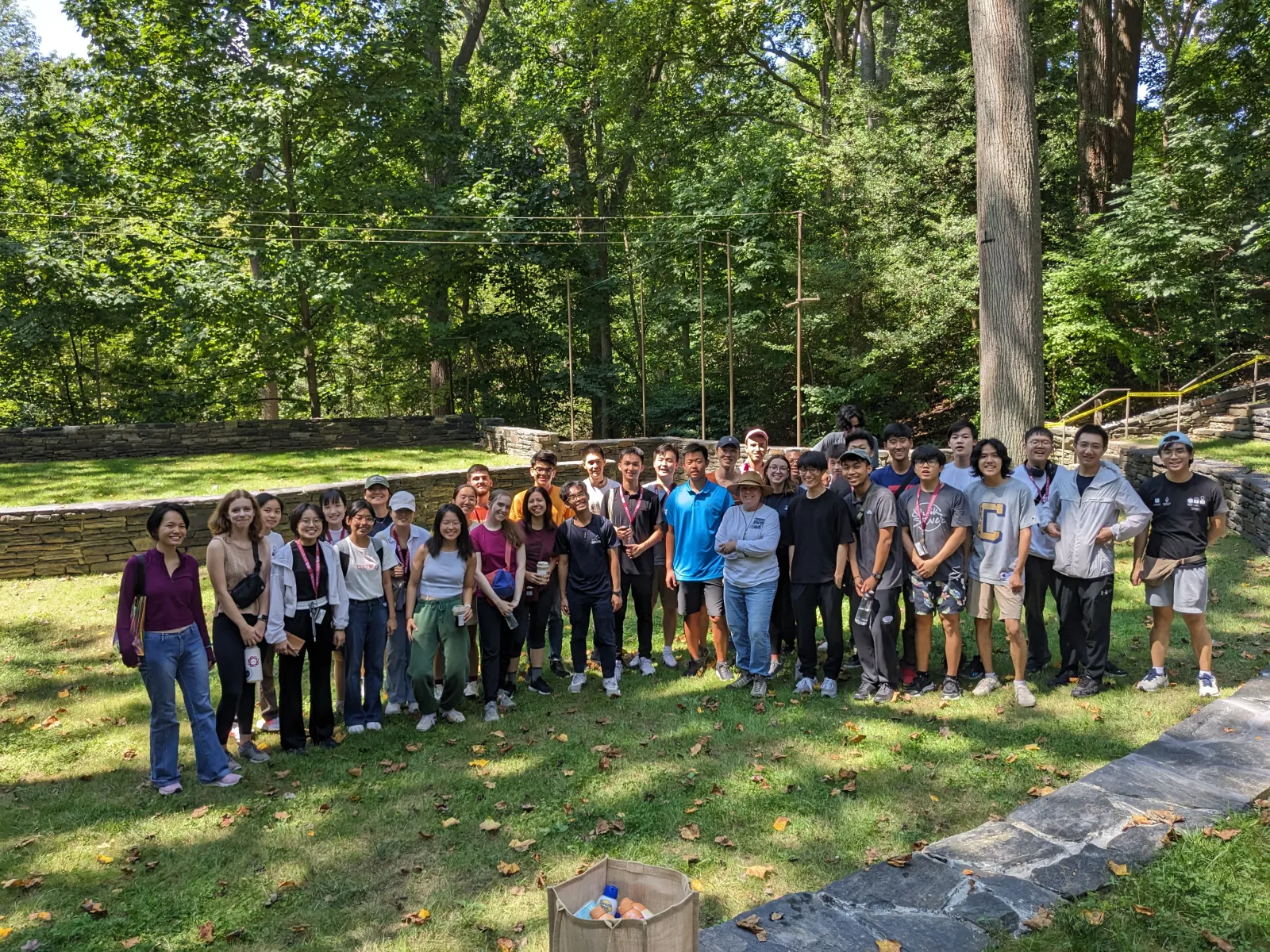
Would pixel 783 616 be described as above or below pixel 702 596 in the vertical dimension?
below

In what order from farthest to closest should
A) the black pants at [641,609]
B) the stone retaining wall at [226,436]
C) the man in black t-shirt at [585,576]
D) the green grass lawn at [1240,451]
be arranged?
the stone retaining wall at [226,436]
the green grass lawn at [1240,451]
the black pants at [641,609]
the man in black t-shirt at [585,576]

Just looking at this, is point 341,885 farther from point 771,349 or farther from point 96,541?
point 771,349

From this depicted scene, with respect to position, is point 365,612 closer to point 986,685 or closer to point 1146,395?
point 986,685

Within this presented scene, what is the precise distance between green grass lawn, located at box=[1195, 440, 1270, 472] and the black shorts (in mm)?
10210

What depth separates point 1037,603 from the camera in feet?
20.3

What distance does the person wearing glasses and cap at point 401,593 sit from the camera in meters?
5.80

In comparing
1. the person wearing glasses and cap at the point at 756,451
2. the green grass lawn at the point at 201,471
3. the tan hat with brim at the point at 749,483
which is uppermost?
the person wearing glasses and cap at the point at 756,451

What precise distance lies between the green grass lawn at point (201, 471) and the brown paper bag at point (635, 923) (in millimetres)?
10259

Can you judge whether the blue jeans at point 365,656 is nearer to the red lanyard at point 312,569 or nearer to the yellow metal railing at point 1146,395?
the red lanyard at point 312,569

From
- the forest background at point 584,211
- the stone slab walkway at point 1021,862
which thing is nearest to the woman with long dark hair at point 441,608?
the stone slab walkway at point 1021,862

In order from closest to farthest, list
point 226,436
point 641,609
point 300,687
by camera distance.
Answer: point 300,687
point 641,609
point 226,436

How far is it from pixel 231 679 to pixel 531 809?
1.96 m

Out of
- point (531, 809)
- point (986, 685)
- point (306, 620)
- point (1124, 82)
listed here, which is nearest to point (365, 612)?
point (306, 620)

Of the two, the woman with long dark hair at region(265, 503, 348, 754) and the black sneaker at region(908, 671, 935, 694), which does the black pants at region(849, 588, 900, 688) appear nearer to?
the black sneaker at region(908, 671, 935, 694)
